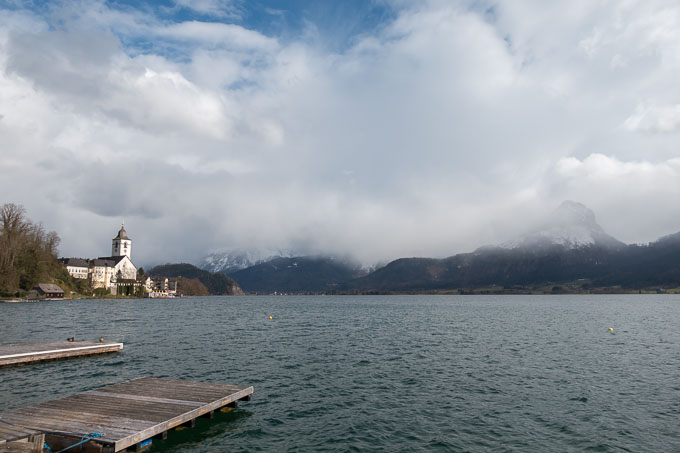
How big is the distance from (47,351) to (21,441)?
1319 inches

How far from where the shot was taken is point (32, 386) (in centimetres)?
3375

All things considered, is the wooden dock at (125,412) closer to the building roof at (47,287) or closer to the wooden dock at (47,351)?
the wooden dock at (47,351)

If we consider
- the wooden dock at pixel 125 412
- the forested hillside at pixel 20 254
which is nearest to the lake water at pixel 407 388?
the wooden dock at pixel 125 412

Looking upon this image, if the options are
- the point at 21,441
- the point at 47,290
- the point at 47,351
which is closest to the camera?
the point at 21,441

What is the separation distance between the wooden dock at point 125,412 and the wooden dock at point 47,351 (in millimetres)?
21019

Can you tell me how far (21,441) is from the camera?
58.3ft

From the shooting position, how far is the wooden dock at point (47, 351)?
42.2 metres

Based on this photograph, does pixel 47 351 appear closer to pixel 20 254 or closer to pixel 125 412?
pixel 125 412

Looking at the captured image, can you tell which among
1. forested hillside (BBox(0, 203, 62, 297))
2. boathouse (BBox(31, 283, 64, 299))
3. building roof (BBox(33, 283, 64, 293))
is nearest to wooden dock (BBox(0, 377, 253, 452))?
forested hillside (BBox(0, 203, 62, 297))

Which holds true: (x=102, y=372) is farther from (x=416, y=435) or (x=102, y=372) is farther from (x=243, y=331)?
(x=243, y=331)

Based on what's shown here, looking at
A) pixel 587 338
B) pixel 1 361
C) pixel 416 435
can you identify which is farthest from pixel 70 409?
pixel 587 338

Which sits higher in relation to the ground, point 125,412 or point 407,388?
point 125,412

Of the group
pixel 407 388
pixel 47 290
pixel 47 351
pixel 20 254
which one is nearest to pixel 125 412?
pixel 407 388

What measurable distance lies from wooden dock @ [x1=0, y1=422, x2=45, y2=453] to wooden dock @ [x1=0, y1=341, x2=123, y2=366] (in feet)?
96.3
